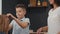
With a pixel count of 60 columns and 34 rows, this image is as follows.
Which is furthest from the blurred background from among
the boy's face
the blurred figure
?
the blurred figure

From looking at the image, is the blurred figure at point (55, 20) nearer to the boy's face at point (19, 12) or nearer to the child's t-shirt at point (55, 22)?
the child's t-shirt at point (55, 22)

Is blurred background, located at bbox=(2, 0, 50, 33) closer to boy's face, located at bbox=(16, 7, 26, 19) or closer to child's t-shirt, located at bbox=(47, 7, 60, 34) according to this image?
boy's face, located at bbox=(16, 7, 26, 19)

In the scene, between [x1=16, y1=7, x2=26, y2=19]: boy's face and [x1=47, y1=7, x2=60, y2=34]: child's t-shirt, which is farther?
[x1=16, y1=7, x2=26, y2=19]: boy's face

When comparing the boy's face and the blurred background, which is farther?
the blurred background

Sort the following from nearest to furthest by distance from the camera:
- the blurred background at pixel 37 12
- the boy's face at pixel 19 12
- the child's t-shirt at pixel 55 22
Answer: the child's t-shirt at pixel 55 22 < the boy's face at pixel 19 12 < the blurred background at pixel 37 12

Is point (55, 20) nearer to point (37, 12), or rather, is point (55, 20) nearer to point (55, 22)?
point (55, 22)

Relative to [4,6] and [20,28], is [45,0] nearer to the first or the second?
[4,6]

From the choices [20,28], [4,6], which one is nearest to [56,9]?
[20,28]

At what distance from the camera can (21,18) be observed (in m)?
2.56

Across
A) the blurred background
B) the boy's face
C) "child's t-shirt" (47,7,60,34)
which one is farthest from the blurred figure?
the blurred background

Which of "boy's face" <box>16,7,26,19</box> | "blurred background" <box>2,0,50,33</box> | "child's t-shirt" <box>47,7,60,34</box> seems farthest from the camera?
"blurred background" <box>2,0,50,33</box>

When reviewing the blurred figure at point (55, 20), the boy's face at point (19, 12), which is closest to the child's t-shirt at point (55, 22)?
the blurred figure at point (55, 20)

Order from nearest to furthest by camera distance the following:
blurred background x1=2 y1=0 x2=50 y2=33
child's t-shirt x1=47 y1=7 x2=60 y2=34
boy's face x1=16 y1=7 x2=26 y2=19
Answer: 1. child's t-shirt x1=47 y1=7 x2=60 y2=34
2. boy's face x1=16 y1=7 x2=26 y2=19
3. blurred background x1=2 y1=0 x2=50 y2=33

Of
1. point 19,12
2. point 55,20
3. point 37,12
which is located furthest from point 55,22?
point 37,12
